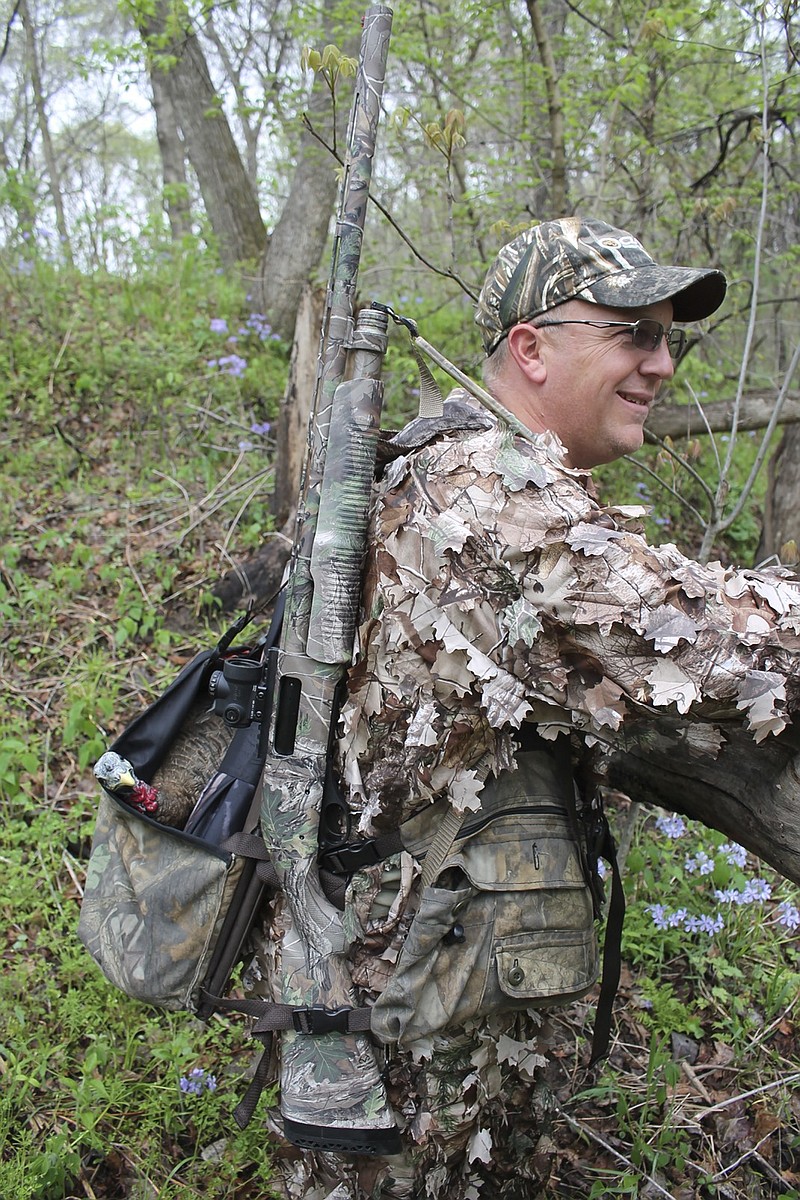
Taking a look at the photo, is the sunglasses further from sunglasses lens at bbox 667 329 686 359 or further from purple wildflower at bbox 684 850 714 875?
purple wildflower at bbox 684 850 714 875

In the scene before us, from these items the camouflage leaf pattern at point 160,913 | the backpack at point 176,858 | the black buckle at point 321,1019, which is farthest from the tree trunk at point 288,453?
the black buckle at point 321,1019

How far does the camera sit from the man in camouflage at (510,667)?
1709 mm

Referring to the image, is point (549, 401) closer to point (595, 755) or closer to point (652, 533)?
point (595, 755)

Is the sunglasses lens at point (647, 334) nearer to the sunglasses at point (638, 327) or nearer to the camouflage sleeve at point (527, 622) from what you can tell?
the sunglasses at point (638, 327)

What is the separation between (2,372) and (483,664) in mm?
5733

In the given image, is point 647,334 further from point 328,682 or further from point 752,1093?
point 752,1093

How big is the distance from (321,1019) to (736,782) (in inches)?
42.8

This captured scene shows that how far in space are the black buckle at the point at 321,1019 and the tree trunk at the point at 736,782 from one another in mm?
886

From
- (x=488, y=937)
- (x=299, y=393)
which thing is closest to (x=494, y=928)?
(x=488, y=937)

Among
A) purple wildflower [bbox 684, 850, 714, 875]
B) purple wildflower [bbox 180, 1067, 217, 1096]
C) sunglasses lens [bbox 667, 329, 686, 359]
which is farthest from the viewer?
purple wildflower [bbox 684, 850, 714, 875]

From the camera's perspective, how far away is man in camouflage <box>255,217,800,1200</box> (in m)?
1.71

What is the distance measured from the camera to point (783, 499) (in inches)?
205

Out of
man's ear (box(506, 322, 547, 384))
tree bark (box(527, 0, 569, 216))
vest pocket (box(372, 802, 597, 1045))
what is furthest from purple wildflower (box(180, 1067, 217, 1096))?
tree bark (box(527, 0, 569, 216))

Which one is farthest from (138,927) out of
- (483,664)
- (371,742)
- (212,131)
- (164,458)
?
(212,131)
